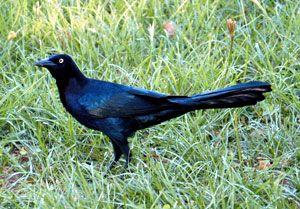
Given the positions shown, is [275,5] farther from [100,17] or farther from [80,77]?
[80,77]

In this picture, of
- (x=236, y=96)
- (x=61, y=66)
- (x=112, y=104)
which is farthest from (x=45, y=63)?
(x=236, y=96)

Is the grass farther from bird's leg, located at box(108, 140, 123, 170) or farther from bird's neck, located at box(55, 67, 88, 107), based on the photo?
bird's neck, located at box(55, 67, 88, 107)

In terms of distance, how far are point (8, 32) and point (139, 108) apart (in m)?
1.78

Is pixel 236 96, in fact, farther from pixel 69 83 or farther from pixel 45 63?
pixel 45 63

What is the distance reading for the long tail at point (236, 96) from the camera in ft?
15.2

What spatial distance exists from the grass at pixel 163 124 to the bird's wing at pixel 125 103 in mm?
316

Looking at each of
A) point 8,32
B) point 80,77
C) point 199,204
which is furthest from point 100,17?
point 199,204

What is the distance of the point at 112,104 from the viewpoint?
16.2ft

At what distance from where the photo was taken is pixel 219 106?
472 centimetres

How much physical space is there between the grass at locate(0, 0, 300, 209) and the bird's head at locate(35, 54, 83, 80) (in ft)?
1.46

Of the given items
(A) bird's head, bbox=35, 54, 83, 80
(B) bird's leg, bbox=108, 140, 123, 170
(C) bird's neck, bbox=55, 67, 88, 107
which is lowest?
(B) bird's leg, bbox=108, 140, 123, 170

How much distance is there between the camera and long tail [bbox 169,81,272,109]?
15.2 ft

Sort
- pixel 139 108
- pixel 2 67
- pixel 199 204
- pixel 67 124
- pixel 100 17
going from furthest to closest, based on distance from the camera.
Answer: pixel 100 17
pixel 2 67
pixel 67 124
pixel 139 108
pixel 199 204

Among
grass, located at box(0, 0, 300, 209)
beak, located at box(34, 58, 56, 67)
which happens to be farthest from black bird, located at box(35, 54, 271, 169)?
grass, located at box(0, 0, 300, 209)
